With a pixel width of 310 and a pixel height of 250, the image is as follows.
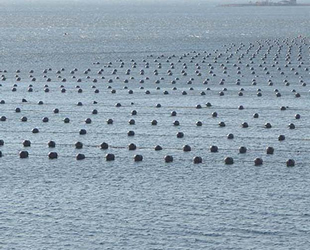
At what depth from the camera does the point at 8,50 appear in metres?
89.9

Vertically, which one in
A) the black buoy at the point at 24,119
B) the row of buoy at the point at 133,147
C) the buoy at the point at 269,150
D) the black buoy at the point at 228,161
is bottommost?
the black buoy at the point at 228,161

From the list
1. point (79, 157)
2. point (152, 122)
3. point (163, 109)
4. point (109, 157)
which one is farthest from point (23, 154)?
point (163, 109)

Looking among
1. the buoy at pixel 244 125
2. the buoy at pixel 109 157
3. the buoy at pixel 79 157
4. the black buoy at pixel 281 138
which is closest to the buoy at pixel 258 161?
the buoy at pixel 109 157

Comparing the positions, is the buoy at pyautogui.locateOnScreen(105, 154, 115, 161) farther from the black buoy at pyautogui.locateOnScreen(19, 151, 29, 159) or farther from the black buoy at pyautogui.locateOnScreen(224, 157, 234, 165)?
the black buoy at pyautogui.locateOnScreen(224, 157, 234, 165)

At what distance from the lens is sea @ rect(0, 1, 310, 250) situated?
23469mm

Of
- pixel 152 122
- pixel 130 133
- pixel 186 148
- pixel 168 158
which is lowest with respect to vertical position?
pixel 168 158

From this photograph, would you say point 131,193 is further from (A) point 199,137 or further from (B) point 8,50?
(B) point 8,50

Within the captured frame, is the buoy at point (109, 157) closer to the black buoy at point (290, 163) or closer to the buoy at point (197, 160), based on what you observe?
the buoy at point (197, 160)

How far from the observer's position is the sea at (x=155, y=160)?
→ 23.5 m

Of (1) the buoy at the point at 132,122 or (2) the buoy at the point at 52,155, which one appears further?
(1) the buoy at the point at 132,122

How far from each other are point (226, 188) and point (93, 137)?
9.18 metres

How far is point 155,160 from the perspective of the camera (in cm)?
3173

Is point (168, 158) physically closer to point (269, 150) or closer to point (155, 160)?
point (155, 160)

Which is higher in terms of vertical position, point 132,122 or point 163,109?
point 163,109
